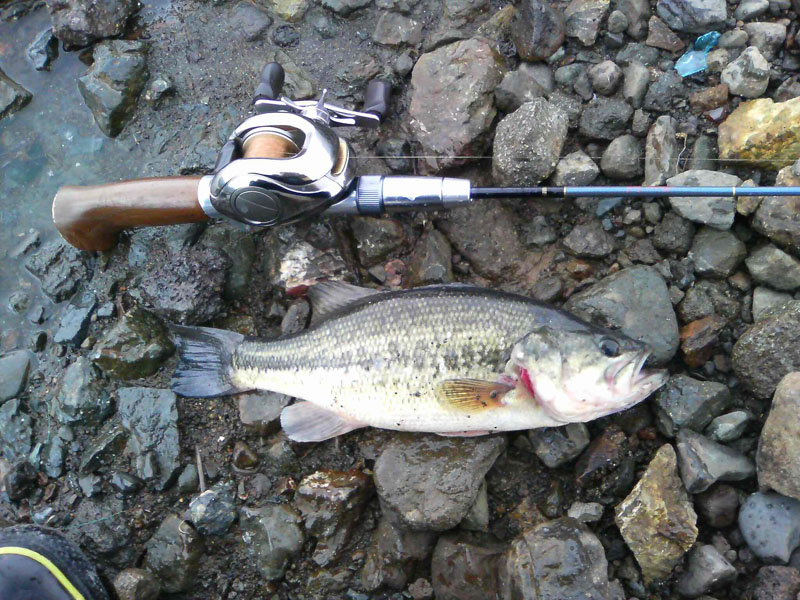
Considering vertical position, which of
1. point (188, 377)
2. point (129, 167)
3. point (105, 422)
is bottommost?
point (105, 422)

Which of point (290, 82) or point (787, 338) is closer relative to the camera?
point (787, 338)

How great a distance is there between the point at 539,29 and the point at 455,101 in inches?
32.1

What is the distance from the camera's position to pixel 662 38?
14.5 ft

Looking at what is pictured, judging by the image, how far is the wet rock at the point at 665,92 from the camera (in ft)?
14.1

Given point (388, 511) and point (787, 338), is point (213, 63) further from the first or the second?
point (787, 338)

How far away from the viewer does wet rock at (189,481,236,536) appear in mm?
4195

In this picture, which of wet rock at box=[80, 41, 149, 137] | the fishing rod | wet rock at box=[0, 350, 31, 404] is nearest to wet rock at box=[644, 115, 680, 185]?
the fishing rod

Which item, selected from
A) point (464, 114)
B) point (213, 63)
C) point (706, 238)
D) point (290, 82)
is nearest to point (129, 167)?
point (213, 63)

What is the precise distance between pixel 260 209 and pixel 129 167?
6.26 feet

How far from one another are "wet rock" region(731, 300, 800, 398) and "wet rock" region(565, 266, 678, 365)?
426 mm

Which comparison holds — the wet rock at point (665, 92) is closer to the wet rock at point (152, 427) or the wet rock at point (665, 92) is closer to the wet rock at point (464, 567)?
the wet rock at point (464, 567)

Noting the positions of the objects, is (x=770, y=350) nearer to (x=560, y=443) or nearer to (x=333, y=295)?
(x=560, y=443)

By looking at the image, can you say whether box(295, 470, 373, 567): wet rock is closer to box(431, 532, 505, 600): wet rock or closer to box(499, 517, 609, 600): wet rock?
box(431, 532, 505, 600): wet rock

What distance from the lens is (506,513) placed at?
4.14 metres
